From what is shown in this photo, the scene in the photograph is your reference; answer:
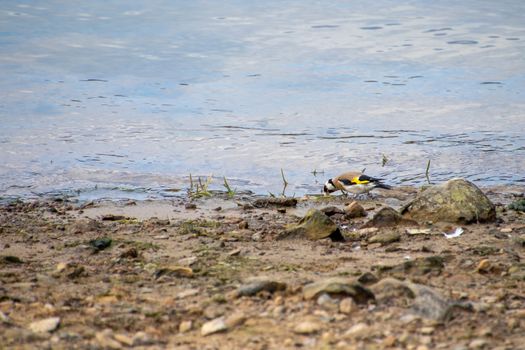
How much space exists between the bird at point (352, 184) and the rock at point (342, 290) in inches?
160

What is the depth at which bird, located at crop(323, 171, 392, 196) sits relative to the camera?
8.60 metres

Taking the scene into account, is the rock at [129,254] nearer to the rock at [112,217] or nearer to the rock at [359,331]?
the rock at [112,217]

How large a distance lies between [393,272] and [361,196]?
373 cm

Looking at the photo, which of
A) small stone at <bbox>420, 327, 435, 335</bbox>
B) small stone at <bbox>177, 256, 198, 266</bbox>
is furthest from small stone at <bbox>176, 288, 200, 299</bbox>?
small stone at <bbox>420, 327, 435, 335</bbox>

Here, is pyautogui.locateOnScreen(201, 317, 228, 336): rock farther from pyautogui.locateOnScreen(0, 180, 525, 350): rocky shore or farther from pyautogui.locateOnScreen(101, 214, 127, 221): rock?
pyautogui.locateOnScreen(101, 214, 127, 221): rock

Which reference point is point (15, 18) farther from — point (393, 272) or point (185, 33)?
point (393, 272)

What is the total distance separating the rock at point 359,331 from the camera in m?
4.06

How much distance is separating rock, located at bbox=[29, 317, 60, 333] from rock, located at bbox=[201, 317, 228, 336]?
2.22ft

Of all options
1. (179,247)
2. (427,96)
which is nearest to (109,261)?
(179,247)

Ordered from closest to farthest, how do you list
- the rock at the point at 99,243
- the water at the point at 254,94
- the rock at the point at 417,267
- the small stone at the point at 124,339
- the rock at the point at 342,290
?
the small stone at the point at 124,339
the rock at the point at 342,290
the rock at the point at 417,267
the rock at the point at 99,243
the water at the point at 254,94

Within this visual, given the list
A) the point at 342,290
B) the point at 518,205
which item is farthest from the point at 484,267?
the point at 518,205

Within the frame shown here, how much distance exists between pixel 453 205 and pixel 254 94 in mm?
6254

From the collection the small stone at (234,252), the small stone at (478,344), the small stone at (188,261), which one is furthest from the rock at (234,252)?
the small stone at (478,344)

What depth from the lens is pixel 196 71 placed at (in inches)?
548
